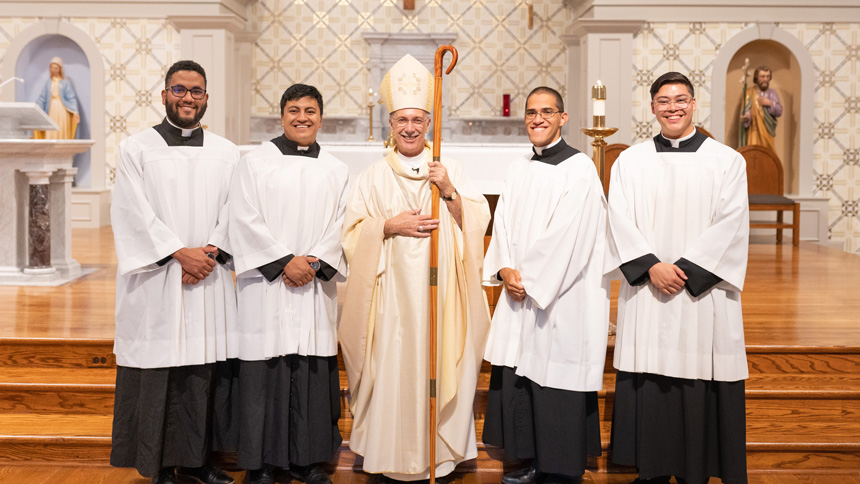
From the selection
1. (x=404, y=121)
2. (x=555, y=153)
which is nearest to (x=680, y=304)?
(x=555, y=153)

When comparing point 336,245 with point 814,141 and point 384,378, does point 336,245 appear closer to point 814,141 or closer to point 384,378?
point 384,378

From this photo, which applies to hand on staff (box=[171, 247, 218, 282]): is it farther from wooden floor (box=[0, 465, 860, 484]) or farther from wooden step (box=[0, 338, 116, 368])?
wooden step (box=[0, 338, 116, 368])

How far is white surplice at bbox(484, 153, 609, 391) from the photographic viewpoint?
373cm

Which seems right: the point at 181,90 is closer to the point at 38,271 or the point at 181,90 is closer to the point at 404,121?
the point at 404,121

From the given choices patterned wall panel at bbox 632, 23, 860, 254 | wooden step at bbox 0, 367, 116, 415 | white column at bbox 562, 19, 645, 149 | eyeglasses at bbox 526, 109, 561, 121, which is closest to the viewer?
eyeglasses at bbox 526, 109, 561, 121

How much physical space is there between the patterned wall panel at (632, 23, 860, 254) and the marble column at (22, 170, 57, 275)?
6702mm

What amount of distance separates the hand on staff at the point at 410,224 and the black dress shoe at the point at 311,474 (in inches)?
44.5

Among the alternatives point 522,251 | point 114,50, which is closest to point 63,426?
point 522,251

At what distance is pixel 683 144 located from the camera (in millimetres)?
3797

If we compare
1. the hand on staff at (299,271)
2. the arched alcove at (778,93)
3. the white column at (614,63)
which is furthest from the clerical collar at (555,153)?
the arched alcove at (778,93)

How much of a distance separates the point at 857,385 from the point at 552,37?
7741 mm

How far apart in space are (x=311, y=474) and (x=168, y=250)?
3.87 feet

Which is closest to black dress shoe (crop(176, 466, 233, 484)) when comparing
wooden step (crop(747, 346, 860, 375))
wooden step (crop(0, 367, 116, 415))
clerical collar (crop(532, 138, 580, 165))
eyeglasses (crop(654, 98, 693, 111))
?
wooden step (crop(0, 367, 116, 415))

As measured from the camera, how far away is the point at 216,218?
3.89 meters
